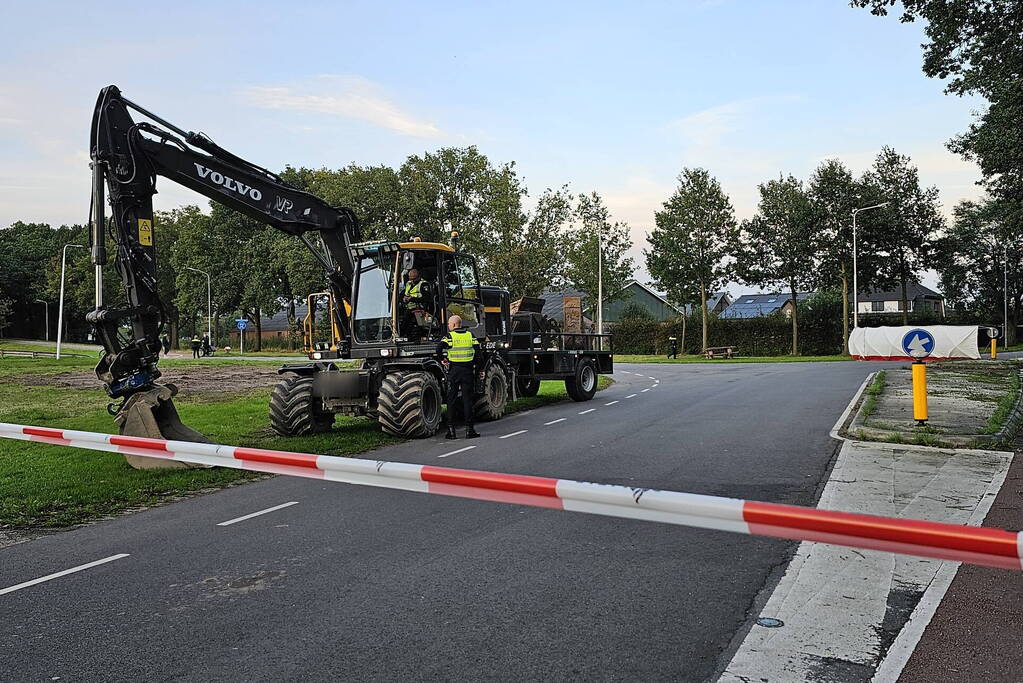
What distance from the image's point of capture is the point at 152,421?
9.38m

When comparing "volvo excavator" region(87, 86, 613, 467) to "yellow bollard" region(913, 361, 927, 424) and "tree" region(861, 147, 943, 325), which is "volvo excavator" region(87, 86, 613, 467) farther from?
"tree" region(861, 147, 943, 325)

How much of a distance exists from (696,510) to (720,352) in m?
46.8

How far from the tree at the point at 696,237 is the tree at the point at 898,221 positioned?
26.3 ft

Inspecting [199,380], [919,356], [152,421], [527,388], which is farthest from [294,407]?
[199,380]

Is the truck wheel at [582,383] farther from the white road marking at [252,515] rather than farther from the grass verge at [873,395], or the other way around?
the white road marking at [252,515]

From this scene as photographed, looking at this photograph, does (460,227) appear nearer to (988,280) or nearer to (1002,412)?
(1002,412)

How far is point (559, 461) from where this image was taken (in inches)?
391

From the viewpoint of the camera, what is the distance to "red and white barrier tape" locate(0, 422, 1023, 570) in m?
2.63

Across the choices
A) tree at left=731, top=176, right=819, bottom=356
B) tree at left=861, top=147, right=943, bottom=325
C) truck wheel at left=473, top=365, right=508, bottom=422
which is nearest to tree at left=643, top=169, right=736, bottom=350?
tree at left=731, top=176, right=819, bottom=356

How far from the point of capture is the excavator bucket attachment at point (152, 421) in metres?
9.34

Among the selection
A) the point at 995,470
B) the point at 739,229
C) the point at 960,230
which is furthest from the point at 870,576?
the point at 960,230

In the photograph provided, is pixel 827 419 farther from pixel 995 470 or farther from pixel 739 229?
pixel 739 229

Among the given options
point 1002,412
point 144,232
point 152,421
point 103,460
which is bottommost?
point 103,460

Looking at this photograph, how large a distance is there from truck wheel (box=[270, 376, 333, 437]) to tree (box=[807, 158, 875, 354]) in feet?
130
